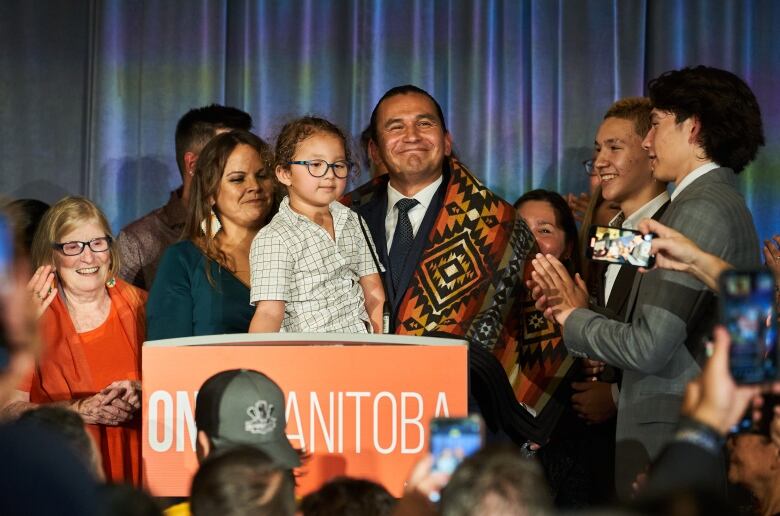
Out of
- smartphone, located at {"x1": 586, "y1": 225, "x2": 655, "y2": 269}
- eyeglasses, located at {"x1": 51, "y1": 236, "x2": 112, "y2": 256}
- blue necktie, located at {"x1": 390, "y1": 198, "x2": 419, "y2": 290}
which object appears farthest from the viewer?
blue necktie, located at {"x1": 390, "y1": 198, "x2": 419, "y2": 290}

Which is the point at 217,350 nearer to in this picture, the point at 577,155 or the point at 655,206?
the point at 655,206

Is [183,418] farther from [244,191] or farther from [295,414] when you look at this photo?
[244,191]

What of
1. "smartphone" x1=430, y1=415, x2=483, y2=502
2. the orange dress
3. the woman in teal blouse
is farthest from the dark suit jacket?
"smartphone" x1=430, y1=415, x2=483, y2=502

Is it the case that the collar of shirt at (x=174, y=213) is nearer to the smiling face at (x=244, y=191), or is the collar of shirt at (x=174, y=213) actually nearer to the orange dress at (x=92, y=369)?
the smiling face at (x=244, y=191)

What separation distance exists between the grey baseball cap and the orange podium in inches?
7.7

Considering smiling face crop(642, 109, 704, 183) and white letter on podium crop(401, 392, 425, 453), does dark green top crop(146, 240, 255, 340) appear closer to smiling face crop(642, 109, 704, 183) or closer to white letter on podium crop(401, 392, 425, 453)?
white letter on podium crop(401, 392, 425, 453)

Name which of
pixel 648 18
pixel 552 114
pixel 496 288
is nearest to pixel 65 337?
pixel 496 288

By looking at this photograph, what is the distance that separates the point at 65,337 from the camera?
370cm

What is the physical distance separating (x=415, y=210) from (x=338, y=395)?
4.74ft

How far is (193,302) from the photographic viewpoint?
Result: 3703 millimetres

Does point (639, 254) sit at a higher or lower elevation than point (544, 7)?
lower

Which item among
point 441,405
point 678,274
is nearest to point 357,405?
point 441,405

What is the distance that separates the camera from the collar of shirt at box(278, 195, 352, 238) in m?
3.62

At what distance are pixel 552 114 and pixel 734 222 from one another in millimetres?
2433
